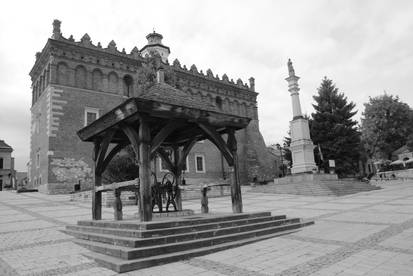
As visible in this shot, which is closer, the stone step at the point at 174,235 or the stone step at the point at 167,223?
the stone step at the point at 174,235

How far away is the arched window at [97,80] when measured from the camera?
2799 centimetres

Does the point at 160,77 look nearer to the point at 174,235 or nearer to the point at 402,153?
the point at 174,235

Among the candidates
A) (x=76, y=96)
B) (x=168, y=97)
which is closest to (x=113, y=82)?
(x=76, y=96)

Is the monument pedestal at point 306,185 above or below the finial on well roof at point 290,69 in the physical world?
below

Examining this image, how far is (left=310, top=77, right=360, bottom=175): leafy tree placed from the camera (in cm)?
3188

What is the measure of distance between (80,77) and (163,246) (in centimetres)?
2528

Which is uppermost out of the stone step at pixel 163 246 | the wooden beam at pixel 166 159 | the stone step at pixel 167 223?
the wooden beam at pixel 166 159

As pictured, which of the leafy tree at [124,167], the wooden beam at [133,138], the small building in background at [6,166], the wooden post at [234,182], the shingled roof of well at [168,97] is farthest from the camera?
the small building in background at [6,166]

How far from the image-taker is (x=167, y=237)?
5.50 metres

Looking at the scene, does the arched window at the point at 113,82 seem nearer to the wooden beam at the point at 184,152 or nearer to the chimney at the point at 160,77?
the chimney at the point at 160,77

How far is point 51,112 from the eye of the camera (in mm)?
25094

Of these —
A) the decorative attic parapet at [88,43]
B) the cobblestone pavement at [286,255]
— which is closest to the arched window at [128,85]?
the decorative attic parapet at [88,43]

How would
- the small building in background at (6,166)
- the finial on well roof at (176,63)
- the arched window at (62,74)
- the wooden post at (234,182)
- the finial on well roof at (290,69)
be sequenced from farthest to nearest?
the small building in background at (6,166) → the finial on well roof at (176,63) → the arched window at (62,74) → the finial on well roof at (290,69) → the wooden post at (234,182)

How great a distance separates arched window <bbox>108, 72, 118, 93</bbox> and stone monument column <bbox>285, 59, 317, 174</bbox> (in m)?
15.6
